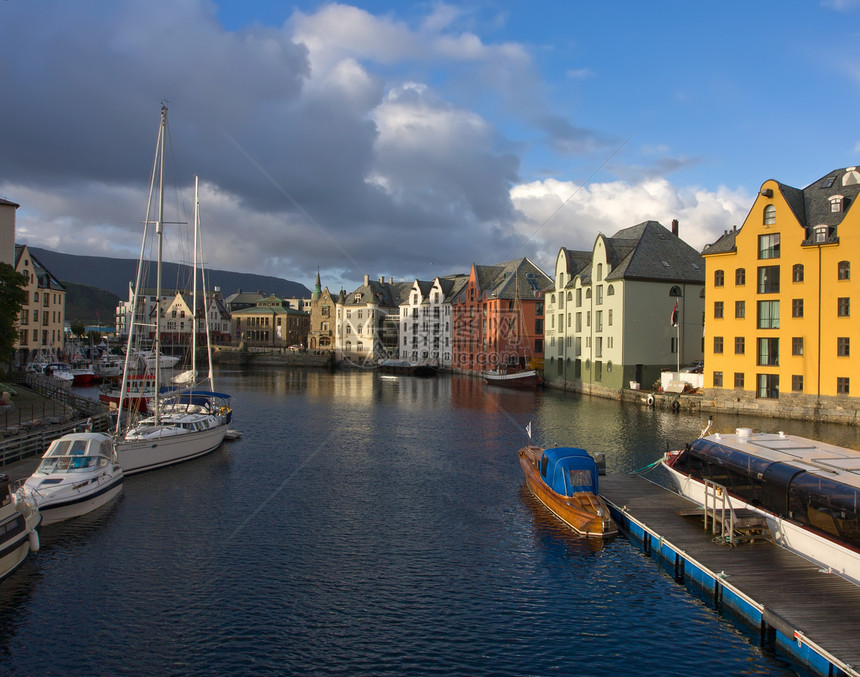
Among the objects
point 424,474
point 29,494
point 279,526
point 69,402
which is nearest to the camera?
point 29,494

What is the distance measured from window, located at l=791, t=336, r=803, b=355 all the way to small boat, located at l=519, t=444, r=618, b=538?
3591cm

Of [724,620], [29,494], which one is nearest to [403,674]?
[724,620]

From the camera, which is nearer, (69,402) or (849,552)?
(849,552)

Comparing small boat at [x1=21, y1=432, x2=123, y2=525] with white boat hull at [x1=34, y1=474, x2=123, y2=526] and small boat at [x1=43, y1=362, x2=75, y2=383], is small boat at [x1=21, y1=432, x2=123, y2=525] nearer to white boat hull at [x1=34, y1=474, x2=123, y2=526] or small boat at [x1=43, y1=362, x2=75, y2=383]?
white boat hull at [x1=34, y1=474, x2=123, y2=526]

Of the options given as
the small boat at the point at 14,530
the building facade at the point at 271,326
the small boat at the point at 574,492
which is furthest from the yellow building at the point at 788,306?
the building facade at the point at 271,326

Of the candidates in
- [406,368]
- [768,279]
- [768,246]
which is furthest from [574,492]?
[406,368]

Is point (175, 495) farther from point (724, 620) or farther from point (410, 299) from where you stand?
point (410, 299)

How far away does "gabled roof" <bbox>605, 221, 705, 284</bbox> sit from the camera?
69.3 m

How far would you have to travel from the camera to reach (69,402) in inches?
1922

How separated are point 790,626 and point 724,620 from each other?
2675 millimetres

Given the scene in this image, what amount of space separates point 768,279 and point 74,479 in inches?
2152

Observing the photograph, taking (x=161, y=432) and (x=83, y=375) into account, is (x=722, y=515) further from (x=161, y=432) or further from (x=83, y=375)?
(x=83, y=375)

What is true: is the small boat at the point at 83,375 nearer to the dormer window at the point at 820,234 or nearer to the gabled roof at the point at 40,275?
the gabled roof at the point at 40,275

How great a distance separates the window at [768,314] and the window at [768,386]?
14.6 ft
